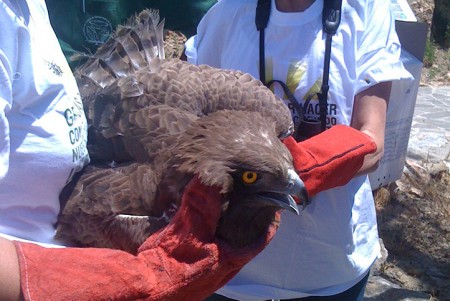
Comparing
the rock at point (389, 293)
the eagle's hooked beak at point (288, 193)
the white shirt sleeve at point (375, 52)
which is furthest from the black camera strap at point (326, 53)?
the rock at point (389, 293)

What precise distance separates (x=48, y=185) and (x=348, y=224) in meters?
1.43

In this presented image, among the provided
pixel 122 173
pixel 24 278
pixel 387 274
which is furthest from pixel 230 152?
pixel 387 274

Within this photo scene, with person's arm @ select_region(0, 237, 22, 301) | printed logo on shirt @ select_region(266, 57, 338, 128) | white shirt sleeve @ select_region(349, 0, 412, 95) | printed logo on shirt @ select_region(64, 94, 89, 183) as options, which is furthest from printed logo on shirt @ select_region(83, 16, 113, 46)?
person's arm @ select_region(0, 237, 22, 301)

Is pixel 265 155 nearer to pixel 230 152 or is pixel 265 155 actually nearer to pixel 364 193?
pixel 230 152

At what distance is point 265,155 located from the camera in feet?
7.41

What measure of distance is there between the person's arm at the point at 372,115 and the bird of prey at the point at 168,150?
36 cm

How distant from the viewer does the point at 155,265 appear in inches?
78.1

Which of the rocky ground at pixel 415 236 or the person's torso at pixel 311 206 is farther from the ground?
the person's torso at pixel 311 206

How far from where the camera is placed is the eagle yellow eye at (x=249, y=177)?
2.25 m

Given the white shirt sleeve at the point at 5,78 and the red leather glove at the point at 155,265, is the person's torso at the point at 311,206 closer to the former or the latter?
the red leather glove at the point at 155,265

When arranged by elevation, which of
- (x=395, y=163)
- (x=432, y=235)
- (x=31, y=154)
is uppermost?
(x=31, y=154)

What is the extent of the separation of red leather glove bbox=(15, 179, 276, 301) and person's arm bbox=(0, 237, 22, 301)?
0.02m

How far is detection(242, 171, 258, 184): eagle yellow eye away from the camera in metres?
2.25

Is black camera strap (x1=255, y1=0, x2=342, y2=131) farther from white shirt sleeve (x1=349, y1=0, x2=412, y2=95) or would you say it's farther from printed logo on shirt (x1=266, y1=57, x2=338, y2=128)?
white shirt sleeve (x1=349, y1=0, x2=412, y2=95)
